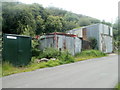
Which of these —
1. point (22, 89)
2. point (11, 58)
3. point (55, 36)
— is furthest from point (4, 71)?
point (55, 36)

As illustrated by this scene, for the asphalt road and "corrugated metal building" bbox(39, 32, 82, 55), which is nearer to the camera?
the asphalt road

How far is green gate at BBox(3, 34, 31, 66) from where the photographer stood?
9.45 meters

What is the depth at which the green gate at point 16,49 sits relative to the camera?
945 centimetres

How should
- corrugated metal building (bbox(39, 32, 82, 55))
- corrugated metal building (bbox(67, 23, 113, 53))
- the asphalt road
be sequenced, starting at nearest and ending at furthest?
Result: the asphalt road < corrugated metal building (bbox(39, 32, 82, 55)) < corrugated metal building (bbox(67, 23, 113, 53))

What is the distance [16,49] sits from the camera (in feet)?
32.4

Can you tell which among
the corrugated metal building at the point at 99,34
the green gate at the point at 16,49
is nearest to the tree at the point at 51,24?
the corrugated metal building at the point at 99,34

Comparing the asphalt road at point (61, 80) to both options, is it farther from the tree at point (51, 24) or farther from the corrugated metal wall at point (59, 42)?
the tree at point (51, 24)

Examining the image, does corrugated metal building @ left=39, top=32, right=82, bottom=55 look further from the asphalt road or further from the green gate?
the asphalt road

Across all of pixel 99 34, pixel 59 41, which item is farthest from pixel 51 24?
pixel 59 41

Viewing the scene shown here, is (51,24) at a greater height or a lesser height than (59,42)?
greater

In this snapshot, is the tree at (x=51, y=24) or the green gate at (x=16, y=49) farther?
the tree at (x=51, y=24)

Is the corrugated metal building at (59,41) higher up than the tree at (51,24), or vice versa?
the tree at (51,24)


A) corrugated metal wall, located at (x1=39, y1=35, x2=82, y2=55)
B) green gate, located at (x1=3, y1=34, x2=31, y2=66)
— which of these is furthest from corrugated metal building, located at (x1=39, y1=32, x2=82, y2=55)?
green gate, located at (x1=3, y1=34, x2=31, y2=66)

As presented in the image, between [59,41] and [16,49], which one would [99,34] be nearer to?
[59,41]
